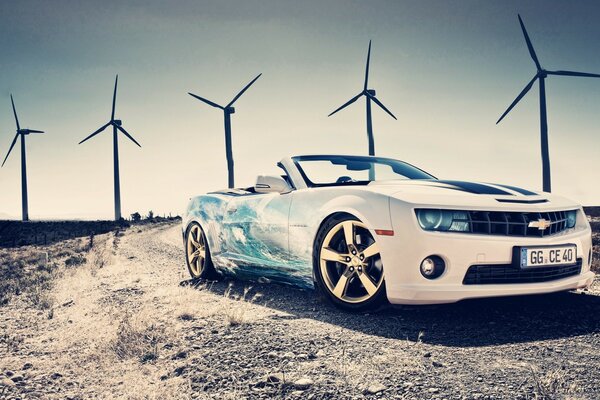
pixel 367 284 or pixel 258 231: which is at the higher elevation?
pixel 258 231

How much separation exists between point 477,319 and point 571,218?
1.33 meters

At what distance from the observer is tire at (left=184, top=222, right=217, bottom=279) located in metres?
6.74

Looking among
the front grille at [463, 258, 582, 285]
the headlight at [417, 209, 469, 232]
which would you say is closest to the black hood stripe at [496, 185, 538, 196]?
the front grille at [463, 258, 582, 285]

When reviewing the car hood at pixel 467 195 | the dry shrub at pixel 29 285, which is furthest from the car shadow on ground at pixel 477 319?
the dry shrub at pixel 29 285

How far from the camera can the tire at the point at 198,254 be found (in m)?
6.74

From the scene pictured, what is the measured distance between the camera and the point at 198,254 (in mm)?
7023

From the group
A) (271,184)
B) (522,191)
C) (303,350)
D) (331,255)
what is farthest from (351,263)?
(522,191)

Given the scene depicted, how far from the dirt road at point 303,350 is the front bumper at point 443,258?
0.89 feet

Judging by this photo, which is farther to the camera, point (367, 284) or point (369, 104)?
point (369, 104)

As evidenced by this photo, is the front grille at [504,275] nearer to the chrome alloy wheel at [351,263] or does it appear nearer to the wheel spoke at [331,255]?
the chrome alloy wheel at [351,263]

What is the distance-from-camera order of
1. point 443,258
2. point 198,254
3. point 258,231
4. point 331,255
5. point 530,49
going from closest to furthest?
1. point 443,258
2. point 331,255
3. point 258,231
4. point 198,254
5. point 530,49

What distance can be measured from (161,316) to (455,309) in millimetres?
2621

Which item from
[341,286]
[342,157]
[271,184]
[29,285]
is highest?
[342,157]

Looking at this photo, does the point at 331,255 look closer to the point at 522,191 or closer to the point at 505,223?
the point at 505,223
